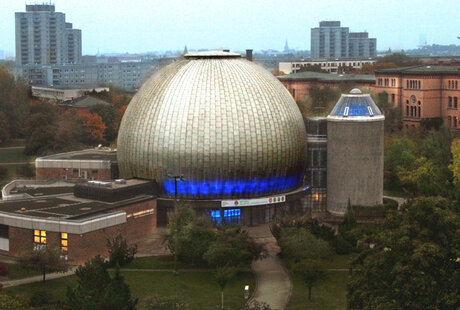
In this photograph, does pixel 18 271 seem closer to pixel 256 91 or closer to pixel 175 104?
pixel 175 104

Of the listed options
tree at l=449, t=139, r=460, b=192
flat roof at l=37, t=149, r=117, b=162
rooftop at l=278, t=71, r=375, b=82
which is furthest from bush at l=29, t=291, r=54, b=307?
rooftop at l=278, t=71, r=375, b=82

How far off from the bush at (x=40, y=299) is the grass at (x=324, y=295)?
13.3 meters

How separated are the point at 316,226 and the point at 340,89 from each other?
80903 millimetres

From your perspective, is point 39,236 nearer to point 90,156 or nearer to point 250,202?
point 250,202

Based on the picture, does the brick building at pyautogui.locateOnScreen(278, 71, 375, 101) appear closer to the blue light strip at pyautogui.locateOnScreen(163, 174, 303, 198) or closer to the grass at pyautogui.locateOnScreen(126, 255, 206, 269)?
the blue light strip at pyautogui.locateOnScreen(163, 174, 303, 198)

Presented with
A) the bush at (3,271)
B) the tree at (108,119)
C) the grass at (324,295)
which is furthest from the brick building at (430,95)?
the bush at (3,271)

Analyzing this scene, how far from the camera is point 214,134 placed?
6738 cm

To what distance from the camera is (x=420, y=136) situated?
100750mm

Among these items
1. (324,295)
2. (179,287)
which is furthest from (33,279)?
(324,295)

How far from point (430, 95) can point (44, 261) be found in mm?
87351

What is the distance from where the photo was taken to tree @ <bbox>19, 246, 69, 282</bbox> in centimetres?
5038

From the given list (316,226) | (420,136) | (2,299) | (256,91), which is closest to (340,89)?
(420,136)

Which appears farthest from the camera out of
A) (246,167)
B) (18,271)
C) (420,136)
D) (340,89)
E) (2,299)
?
(340,89)

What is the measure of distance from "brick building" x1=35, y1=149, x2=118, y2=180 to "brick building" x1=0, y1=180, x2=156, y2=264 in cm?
967
